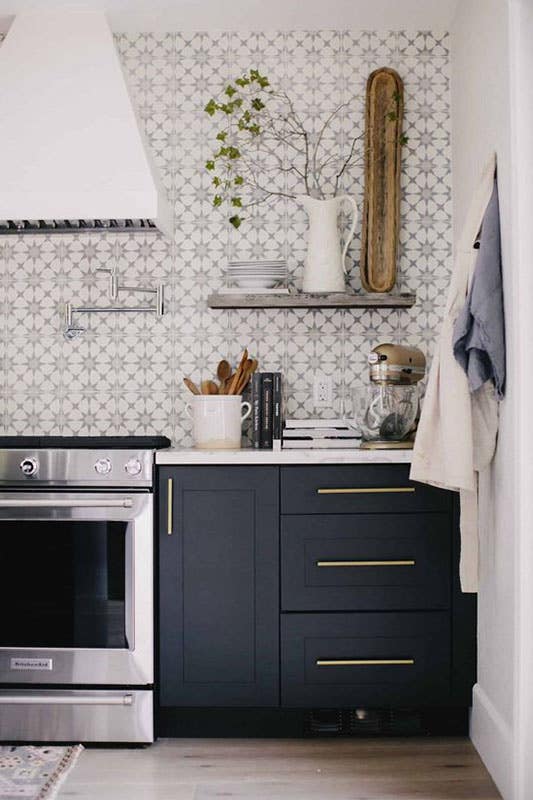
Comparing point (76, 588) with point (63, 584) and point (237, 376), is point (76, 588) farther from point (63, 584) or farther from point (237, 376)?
point (237, 376)

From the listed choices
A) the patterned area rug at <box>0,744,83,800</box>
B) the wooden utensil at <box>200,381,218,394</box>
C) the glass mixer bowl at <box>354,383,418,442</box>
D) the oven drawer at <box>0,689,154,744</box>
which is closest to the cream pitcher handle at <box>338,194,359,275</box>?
the glass mixer bowl at <box>354,383,418,442</box>

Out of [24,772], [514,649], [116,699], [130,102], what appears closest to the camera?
[514,649]

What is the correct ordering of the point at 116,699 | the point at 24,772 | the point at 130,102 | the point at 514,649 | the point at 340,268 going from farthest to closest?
the point at 340,268 → the point at 130,102 → the point at 116,699 → the point at 24,772 → the point at 514,649

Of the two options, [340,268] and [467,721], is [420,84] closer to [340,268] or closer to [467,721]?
[340,268]

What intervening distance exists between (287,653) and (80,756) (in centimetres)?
72

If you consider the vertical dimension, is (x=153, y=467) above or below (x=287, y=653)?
above

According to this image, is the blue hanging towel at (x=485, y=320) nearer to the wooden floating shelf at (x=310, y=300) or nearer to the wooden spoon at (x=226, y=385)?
the wooden floating shelf at (x=310, y=300)

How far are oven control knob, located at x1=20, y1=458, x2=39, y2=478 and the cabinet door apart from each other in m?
0.40

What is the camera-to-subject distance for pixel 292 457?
284 cm

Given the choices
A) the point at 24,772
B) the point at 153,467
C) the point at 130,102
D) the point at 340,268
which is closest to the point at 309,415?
the point at 340,268

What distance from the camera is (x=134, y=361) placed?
3.45 meters

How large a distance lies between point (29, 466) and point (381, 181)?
→ 1.68 m

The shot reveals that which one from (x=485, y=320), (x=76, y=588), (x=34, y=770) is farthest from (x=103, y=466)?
(x=485, y=320)

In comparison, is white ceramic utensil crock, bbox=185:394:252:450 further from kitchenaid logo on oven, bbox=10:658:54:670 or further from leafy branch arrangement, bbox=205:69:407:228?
kitchenaid logo on oven, bbox=10:658:54:670
